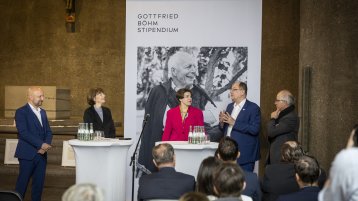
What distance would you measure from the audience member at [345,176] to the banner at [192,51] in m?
4.93

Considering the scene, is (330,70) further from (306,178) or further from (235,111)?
(306,178)

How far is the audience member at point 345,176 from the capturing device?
2859mm

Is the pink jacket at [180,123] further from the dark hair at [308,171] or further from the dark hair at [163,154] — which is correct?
the dark hair at [308,171]


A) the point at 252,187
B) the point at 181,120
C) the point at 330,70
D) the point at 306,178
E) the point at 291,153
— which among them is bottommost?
the point at 252,187

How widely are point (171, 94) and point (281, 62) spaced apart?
1.75 meters

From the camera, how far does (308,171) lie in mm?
4016

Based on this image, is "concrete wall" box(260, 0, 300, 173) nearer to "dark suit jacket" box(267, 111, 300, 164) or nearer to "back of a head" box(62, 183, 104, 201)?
"dark suit jacket" box(267, 111, 300, 164)

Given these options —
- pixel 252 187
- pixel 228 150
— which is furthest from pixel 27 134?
pixel 252 187

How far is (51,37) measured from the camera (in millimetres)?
9938

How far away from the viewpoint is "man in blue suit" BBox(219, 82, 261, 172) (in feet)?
23.0

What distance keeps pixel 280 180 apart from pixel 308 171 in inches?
29.0

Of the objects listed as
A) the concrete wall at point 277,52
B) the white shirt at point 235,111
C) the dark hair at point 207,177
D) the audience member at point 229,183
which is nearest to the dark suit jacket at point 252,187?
the dark hair at point 207,177

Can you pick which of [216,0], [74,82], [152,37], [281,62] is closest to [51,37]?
[74,82]

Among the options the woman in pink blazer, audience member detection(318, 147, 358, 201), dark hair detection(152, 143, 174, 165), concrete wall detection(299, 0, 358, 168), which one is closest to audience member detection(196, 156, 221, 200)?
dark hair detection(152, 143, 174, 165)
